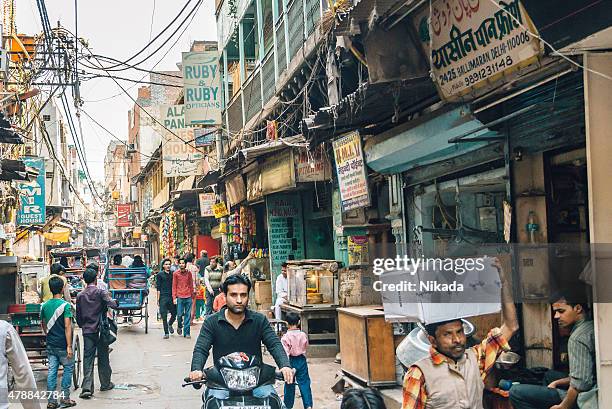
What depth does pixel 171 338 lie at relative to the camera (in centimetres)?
1761

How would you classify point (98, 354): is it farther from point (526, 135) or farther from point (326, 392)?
point (526, 135)

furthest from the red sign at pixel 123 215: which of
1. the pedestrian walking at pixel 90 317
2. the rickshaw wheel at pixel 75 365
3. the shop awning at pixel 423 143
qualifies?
the shop awning at pixel 423 143

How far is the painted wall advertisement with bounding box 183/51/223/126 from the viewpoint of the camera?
19141 mm

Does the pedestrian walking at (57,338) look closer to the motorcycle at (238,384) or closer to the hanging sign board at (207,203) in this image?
the motorcycle at (238,384)

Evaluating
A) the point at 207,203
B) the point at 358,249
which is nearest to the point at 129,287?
the point at 358,249

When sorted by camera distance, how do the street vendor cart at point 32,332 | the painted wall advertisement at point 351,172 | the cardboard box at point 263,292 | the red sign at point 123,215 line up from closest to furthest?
the painted wall advertisement at point 351,172 → the street vendor cart at point 32,332 → the cardboard box at point 263,292 → the red sign at point 123,215

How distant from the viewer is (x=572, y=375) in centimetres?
554

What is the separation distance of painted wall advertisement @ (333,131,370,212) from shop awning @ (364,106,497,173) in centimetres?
18

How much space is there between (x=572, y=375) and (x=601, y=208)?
125cm

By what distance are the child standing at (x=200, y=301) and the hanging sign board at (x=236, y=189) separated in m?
2.72

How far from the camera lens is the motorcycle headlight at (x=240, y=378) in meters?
5.33

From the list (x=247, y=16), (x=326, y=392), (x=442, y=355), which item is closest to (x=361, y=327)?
(x=326, y=392)

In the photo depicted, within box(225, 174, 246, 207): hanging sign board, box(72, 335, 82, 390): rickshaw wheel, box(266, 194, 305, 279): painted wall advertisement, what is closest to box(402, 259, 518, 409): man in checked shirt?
box(72, 335, 82, 390): rickshaw wheel

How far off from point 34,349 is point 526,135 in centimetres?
814
